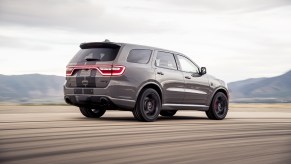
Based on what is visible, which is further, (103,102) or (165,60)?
(165,60)

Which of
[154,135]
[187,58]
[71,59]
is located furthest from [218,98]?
[154,135]

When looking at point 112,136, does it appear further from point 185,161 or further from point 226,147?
point 185,161

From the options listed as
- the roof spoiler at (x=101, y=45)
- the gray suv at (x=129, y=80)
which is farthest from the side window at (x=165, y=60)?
the roof spoiler at (x=101, y=45)

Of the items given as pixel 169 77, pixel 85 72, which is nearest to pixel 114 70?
pixel 85 72

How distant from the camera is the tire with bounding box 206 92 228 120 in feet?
47.5

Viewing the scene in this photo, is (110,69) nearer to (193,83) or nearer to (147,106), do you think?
(147,106)

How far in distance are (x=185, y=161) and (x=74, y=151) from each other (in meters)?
1.38

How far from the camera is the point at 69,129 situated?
9188mm

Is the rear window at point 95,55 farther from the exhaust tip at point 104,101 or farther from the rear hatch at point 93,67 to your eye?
the exhaust tip at point 104,101

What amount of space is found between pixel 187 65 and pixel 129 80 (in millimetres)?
2624

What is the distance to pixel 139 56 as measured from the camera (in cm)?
1224

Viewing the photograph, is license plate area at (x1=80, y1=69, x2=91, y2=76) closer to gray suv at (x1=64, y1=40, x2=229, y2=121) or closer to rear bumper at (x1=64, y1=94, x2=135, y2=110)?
gray suv at (x1=64, y1=40, x2=229, y2=121)

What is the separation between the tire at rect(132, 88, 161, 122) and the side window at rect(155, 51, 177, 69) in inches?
34.4

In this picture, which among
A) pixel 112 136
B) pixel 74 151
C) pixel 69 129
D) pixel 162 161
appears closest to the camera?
pixel 162 161
